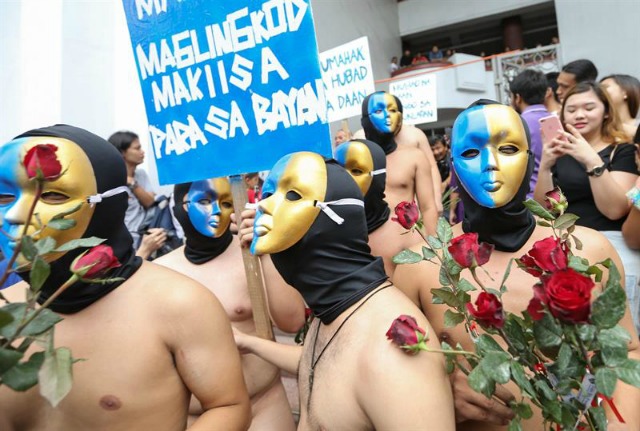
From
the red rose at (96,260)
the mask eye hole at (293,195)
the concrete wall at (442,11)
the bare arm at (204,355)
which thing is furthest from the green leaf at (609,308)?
the concrete wall at (442,11)

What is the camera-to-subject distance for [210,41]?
6.68 ft

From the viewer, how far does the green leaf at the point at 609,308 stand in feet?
2.67

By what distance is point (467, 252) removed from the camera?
0.97 m

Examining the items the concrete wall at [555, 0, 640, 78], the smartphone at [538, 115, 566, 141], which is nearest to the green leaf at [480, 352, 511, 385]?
the smartphone at [538, 115, 566, 141]

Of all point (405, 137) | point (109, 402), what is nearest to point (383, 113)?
point (405, 137)

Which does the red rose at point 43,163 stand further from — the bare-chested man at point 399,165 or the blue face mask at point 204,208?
the bare-chested man at point 399,165

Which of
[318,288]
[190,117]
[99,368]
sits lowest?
[99,368]

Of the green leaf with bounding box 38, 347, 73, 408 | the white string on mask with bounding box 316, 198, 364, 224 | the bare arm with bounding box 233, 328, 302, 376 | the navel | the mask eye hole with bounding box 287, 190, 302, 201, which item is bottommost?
the bare arm with bounding box 233, 328, 302, 376

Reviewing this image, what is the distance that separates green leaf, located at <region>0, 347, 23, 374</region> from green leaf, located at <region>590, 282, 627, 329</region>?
3.06 feet

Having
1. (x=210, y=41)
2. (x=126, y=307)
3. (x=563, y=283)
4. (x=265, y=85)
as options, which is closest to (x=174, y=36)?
(x=210, y=41)

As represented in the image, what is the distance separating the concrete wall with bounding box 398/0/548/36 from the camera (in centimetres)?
1570

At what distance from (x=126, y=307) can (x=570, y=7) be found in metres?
13.0

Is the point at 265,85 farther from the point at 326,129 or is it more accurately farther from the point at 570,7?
the point at 570,7

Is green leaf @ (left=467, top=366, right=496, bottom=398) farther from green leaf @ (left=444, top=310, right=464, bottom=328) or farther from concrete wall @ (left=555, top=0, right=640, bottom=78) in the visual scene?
concrete wall @ (left=555, top=0, right=640, bottom=78)
